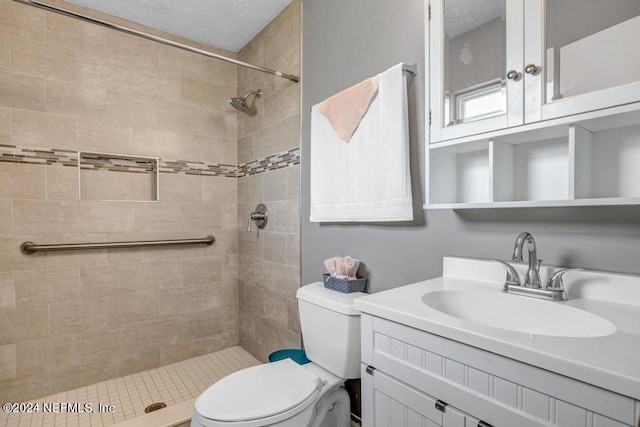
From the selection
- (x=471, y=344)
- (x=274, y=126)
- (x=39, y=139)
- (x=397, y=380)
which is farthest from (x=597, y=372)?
(x=39, y=139)

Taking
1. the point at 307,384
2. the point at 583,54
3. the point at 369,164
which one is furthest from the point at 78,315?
the point at 583,54

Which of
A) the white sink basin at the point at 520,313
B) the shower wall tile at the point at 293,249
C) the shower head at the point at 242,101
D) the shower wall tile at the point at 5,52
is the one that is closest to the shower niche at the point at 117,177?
the shower wall tile at the point at 5,52

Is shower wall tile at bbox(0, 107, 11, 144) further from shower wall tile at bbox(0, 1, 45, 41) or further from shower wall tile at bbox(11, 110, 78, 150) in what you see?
shower wall tile at bbox(0, 1, 45, 41)

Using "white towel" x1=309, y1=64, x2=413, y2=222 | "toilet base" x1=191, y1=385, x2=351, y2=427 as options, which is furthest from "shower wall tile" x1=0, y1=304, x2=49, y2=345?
"white towel" x1=309, y1=64, x2=413, y2=222

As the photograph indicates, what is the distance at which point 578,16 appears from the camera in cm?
91

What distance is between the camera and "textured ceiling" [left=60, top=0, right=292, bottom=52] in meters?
2.09

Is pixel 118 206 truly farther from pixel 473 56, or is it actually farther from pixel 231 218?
pixel 473 56

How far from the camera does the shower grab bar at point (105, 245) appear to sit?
6.38ft

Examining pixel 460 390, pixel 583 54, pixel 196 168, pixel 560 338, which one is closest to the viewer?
pixel 560 338

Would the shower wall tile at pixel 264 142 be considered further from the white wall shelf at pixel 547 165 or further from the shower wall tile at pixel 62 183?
the white wall shelf at pixel 547 165

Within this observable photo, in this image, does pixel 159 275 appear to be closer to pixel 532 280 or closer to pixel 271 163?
pixel 271 163

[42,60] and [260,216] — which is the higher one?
[42,60]

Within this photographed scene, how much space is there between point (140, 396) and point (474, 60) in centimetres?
245

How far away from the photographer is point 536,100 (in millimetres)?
958
